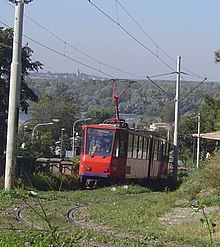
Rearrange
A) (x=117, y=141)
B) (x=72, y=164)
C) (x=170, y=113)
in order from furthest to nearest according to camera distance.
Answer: (x=170, y=113) < (x=72, y=164) < (x=117, y=141)

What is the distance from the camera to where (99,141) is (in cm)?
3075

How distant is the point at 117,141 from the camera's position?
3055 cm

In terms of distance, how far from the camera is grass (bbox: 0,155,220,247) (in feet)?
30.6

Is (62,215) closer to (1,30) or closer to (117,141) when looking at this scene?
(117,141)

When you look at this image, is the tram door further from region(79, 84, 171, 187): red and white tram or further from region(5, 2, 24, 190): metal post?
region(5, 2, 24, 190): metal post

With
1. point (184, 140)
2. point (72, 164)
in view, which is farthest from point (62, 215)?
point (184, 140)

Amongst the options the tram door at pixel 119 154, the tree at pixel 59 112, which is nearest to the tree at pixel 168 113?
the tree at pixel 59 112

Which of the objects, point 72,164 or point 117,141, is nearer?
point 117,141

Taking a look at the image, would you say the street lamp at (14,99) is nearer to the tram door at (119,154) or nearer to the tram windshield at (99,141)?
the tram windshield at (99,141)

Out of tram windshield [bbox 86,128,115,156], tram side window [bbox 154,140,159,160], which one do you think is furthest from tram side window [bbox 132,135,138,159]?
tram side window [bbox 154,140,159,160]

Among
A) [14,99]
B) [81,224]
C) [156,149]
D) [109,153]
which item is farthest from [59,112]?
[81,224]

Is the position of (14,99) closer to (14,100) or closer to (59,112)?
(14,100)

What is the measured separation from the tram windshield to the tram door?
0.85ft

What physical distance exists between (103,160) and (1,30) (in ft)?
59.1
